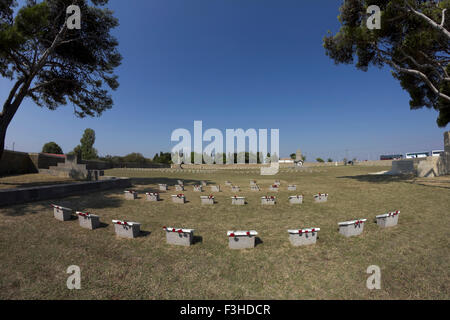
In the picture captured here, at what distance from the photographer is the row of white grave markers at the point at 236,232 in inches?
181

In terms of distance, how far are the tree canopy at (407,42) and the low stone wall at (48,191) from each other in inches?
947

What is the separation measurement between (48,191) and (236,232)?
1021 centimetres

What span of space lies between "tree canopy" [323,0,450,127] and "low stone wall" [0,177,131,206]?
78.9 ft

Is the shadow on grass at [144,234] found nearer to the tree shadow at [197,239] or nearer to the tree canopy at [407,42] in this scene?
the tree shadow at [197,239]

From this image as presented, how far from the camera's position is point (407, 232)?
550 centimetres

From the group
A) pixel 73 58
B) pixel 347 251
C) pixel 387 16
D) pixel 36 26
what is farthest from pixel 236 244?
pixel 387 16

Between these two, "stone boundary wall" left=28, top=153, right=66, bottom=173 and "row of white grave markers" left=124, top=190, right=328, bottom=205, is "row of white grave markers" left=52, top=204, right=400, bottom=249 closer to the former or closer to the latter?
"row of white grave markers" left=124, top=190, right=328, bottom=205

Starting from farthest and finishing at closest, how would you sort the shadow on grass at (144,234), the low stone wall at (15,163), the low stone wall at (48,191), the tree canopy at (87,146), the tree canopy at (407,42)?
the tree canopy at (87,146), the low stone wall at (15,163), the tree canopy at (407,42), the low stone wall at (48,191), the shadow on grass at (144,234)

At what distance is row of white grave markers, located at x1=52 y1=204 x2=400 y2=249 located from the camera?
4594 millimetres

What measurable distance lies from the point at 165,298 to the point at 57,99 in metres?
20.9

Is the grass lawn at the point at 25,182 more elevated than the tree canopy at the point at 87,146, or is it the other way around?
the tree canopy at the point at 87,146

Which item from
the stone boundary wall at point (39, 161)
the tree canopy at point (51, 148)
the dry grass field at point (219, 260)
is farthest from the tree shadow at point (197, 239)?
the tree canopy at point (51, 148)

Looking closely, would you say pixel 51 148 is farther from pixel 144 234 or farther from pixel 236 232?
pixel 236 232
